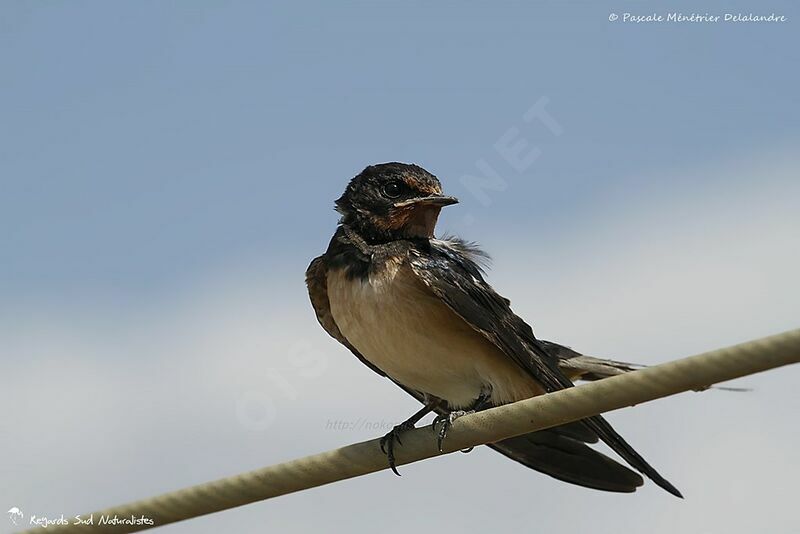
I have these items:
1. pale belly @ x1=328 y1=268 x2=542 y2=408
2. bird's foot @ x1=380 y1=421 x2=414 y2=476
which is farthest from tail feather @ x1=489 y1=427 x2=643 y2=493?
bird's foot @ x1=380 y1=421 x2=414 y2=476

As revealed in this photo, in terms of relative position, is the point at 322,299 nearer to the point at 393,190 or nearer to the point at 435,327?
the point at 393,190

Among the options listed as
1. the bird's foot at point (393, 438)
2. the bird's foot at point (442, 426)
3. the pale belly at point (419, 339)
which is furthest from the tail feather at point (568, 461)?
the bird's foot at point (442, 426)

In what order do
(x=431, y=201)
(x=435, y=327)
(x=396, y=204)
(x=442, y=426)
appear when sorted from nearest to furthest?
(x=442, y=426)
(x=435, y=327)
(x=431, y=201)
(x=396, y=204)

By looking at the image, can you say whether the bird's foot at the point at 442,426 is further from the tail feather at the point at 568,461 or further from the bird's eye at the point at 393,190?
the bird's eye at the point at 393,190

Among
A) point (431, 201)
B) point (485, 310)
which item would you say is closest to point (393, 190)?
point (431, 201)

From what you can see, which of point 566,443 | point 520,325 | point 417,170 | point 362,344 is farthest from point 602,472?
point 417,170

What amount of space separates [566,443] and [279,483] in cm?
227

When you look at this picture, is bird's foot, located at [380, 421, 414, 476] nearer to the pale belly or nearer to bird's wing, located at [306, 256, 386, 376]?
the pale belly

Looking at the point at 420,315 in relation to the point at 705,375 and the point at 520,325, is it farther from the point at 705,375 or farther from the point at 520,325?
the point at 705,375

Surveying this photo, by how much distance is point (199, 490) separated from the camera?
12.7ft

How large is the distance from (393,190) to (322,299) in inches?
25.9

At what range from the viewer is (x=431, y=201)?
6.00 m

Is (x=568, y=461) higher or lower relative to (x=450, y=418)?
lower

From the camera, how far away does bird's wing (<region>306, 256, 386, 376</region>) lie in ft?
20.1
